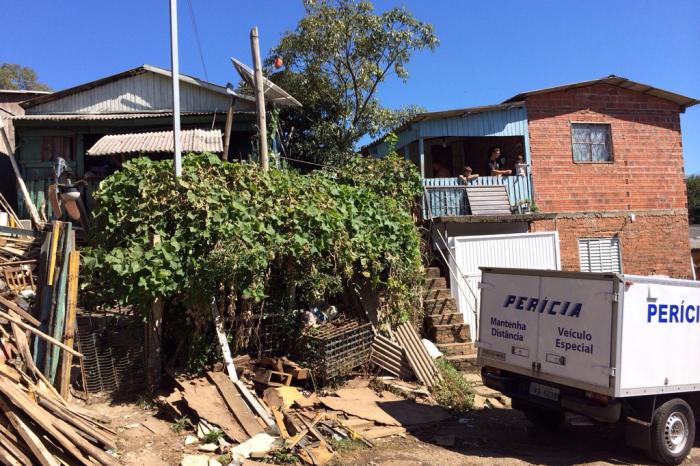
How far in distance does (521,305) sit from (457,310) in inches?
172

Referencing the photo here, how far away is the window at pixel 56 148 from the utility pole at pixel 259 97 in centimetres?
561

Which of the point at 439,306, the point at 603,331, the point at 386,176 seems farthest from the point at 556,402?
the point at 386,176

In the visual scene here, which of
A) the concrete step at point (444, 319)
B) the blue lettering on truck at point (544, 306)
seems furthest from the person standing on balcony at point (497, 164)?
the blue lettering on truck at point (544, 306)

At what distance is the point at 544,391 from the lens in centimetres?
602

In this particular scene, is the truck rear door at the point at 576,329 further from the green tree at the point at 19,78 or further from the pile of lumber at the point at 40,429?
the green tree at the point at 19,78

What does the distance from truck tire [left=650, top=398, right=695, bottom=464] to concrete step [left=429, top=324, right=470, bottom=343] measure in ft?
14.5

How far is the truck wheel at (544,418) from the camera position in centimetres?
674

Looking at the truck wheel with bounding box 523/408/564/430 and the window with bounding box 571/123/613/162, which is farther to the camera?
the window with bounding box 571/123/613/162

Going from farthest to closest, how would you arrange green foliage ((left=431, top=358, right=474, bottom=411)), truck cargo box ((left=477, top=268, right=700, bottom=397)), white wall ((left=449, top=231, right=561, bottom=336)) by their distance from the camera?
white wall ((left=449, top=231, right=561, bottom=336)) < green foliage ((left=431, top=358, right=474, bottom=411)) < truck cargo box ((left=477, top=268, right=700, bottom=397))

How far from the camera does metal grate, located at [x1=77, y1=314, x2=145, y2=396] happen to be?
6.45 m

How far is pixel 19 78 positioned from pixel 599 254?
123 ft

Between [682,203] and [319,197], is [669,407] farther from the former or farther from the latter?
[682,203]

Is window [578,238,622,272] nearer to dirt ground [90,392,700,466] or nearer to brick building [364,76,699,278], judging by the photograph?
brick building [364,76,699,278]

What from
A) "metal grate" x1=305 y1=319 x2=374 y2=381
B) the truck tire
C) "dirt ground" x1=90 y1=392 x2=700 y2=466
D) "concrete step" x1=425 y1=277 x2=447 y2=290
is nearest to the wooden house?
"concrete step" x1=425 y1=277 x2=447 y2=290
